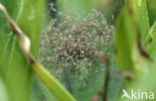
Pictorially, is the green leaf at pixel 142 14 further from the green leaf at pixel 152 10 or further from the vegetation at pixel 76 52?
the green leaf at pixel 152 10

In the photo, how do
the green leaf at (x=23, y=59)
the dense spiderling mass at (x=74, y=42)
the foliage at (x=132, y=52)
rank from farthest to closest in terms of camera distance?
the dense spiderling mass at (x=74, y=42) < the green leaf at (x=23, y=59) < the foliage at (x=132, y=52)

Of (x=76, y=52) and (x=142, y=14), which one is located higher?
(x=142, y=14)

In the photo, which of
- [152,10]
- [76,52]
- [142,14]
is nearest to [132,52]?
[76,52]

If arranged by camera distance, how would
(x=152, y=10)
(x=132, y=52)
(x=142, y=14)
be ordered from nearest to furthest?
(x=132, y=52) < (x=142, y=14) < (x=152, y=10)

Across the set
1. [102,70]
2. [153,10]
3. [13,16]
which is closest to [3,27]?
[13,16]

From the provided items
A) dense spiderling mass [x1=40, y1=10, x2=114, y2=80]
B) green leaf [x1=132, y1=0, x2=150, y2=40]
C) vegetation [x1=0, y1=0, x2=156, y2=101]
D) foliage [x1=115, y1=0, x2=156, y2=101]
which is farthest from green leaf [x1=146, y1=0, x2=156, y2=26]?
foliage [x1=115, y1=0, x2=156, y2=101]

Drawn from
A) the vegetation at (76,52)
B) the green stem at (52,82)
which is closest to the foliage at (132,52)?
the vegetation at (76,52)

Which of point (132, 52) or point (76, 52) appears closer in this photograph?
point (132, 52)

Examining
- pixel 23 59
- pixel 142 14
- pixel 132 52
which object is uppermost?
pixel 142 14

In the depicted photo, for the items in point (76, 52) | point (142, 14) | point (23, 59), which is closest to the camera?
point (23, 59)

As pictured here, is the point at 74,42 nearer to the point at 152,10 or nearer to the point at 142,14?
A: the point at 142,14
